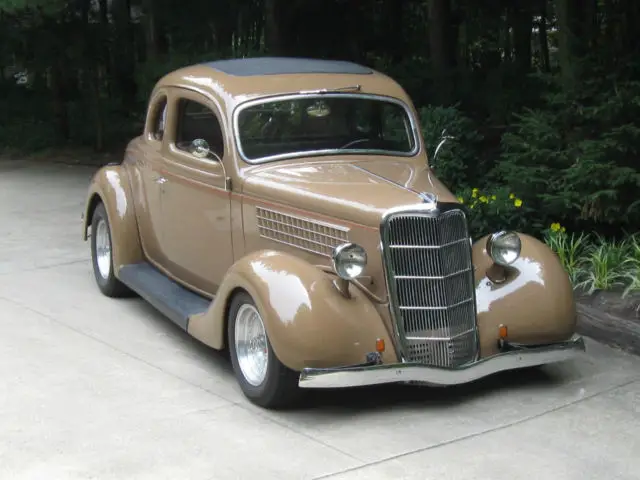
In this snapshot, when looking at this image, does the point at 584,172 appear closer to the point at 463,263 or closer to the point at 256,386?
the point at 463,263

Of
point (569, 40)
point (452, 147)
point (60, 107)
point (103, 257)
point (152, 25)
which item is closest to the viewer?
point (103, 257)

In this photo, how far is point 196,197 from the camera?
23.5 ft

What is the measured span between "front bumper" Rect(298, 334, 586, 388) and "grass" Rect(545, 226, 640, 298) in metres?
1.67

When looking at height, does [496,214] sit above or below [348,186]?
below

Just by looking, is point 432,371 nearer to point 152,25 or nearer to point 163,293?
point 163,293

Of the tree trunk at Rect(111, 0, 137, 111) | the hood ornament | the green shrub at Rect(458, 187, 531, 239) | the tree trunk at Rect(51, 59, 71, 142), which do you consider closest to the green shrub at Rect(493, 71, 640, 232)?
the green shrub at Rect(458, 187, 531, 239)

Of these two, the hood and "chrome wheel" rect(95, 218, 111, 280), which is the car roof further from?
"chrome wheel" rect(95, 218, 111, 280)

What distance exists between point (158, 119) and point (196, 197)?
1.33 metres

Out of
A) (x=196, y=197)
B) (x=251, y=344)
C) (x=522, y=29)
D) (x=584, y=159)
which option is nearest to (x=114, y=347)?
(x=196, y=197)

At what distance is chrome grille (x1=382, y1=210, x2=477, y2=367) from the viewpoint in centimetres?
581

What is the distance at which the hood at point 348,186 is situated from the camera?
5.95 metres

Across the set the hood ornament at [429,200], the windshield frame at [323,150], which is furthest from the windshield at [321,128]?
the hood ornament at [429,200]

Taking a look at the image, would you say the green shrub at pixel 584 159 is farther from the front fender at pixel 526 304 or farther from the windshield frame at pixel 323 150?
the front fender at pixel 526 304

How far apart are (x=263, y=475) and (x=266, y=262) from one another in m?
1.41
